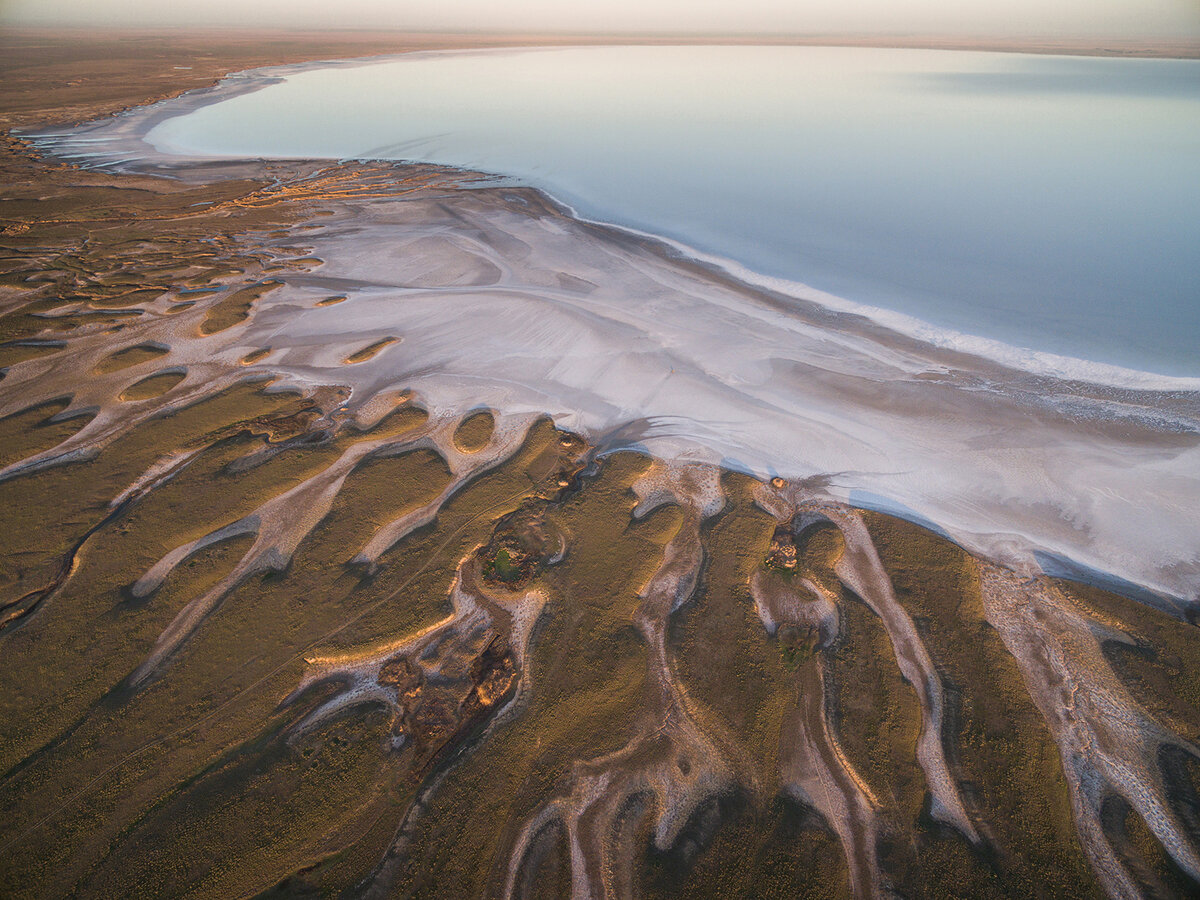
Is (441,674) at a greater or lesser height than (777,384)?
Result: lesser

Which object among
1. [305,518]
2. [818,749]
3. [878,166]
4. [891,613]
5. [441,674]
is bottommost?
[441,674]

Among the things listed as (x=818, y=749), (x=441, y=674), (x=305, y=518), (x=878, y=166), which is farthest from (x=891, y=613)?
(x=878, y=166)

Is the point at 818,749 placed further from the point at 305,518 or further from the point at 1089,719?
the point at 305,518

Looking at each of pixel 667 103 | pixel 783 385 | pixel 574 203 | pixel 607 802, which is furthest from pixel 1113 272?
pixel 667 103

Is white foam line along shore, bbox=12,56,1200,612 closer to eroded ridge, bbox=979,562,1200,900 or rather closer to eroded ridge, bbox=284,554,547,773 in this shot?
eroded ridge, bbox=979,562,1200,900

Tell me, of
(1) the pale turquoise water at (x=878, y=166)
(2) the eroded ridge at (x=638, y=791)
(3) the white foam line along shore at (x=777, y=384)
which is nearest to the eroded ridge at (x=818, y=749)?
(2) the eroded ridge at (x=638, y=791)

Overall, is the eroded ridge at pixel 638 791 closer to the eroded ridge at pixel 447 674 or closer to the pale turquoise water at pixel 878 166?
the eroded ridge at pixel 447 674
